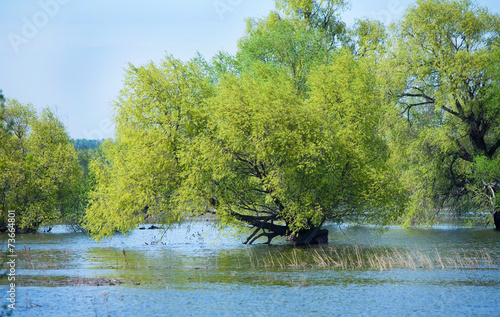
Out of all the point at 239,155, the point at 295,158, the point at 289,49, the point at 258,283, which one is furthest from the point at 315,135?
the point at 289,49

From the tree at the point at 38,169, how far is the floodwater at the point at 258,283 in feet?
66.2

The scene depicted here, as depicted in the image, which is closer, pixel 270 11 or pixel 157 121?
pixel 157 121

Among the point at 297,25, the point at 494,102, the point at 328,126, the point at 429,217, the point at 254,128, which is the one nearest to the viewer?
the point at 254,128

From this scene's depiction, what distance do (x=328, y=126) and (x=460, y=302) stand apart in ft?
62.5

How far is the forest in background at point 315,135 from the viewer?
34062 mm

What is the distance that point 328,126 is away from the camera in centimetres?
3588

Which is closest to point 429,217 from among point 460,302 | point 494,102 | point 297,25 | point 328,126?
point 494,102

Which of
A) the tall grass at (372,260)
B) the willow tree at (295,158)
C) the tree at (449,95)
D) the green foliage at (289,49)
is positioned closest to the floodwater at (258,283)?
the tall grass at (372,260)

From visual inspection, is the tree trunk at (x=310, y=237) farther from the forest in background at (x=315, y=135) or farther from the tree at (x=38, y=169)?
the tree at (x=38, y=169)

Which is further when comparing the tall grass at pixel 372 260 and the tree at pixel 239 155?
the tree at pixel 239 155

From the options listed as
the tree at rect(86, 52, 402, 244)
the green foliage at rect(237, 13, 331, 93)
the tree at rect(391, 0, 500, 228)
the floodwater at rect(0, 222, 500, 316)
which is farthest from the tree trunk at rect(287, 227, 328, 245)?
the green foliage at rect(237, 13, 331, 93)

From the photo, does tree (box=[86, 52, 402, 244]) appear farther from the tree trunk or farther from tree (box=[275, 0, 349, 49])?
tree (box=[275, 0, 349, 49])

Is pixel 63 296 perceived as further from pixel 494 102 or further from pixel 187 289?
pixel 494 102

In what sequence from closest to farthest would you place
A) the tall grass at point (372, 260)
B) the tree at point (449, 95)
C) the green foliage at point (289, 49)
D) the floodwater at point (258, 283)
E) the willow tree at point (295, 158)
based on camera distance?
1. the floodwater at point (258, 283)
2. the tall grass at point (372, 260)
3. the willow tree at point (295, 158)
4. the tree at point (449, 95)
5. the green foliage at point (289, 49)
